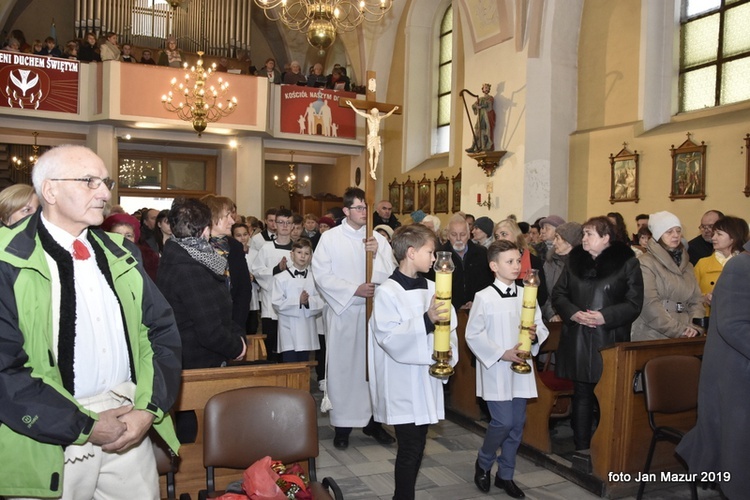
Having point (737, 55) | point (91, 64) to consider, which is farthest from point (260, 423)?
point (91, 64)

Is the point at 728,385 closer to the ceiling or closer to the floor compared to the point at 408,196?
closer to the floor

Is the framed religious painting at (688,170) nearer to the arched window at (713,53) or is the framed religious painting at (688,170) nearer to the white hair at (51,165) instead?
the arched window at (713,53)

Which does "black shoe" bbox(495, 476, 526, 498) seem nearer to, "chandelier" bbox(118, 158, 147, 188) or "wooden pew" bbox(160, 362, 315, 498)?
"wooden pew" bbox(160, 362, 315, 498)

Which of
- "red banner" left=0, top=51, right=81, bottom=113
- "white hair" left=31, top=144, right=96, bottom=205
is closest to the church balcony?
"red banner" left=0, top=51, right=81, bottom=113

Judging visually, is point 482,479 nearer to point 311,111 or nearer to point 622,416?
point 622,416

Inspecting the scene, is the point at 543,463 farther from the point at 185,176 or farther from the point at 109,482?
the point at 185,176

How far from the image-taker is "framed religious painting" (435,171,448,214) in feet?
45.9

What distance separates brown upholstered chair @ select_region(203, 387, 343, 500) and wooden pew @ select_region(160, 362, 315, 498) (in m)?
0.49

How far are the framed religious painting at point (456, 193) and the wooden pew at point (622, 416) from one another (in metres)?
9.36

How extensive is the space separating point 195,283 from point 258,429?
2.89 feet

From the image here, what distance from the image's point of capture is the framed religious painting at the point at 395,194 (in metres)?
15.8

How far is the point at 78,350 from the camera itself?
2.19m

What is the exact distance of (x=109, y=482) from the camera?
2305mm

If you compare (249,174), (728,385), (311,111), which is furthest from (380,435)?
(311,111)
